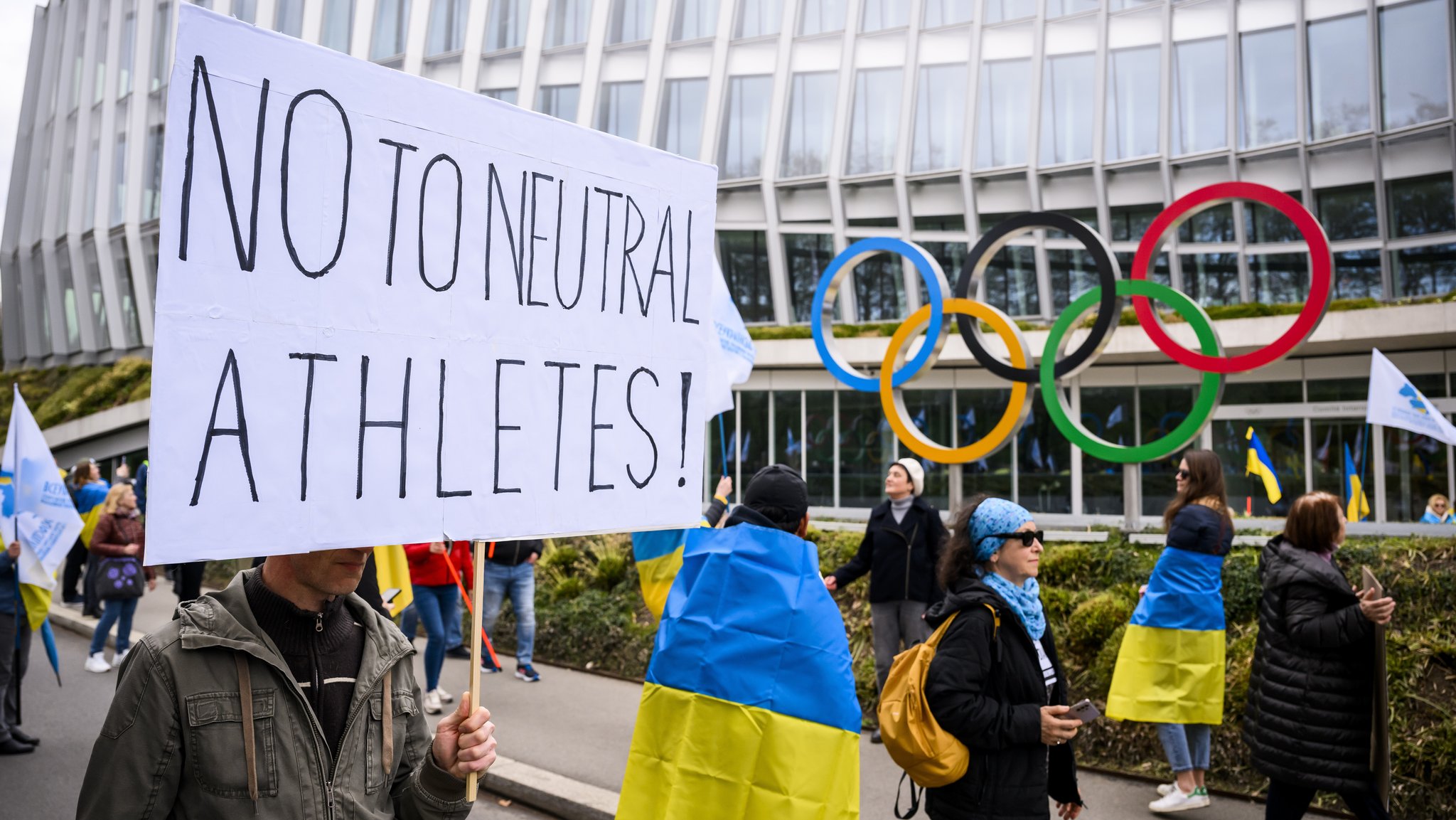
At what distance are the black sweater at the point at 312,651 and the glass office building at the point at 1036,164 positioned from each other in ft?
60.9

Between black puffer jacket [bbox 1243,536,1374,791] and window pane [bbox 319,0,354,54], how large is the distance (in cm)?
3185

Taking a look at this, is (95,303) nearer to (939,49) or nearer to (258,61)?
(939,49)

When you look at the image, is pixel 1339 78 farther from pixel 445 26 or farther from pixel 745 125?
pixel 445 26

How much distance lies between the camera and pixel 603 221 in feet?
10.2

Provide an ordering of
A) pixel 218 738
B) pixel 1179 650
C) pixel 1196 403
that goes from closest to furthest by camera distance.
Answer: pixel 218 738 → pixel 1179 650 → pixel 1196 403

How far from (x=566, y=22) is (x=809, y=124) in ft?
24.7

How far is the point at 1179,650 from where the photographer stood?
6.31 metres

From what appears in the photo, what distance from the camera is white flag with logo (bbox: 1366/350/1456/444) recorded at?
812 cm

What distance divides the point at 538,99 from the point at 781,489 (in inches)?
1067

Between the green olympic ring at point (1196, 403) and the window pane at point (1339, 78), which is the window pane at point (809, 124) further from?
the green olympic ring at point (1196, 403)

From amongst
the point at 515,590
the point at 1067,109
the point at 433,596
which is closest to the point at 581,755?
the point at 433,596

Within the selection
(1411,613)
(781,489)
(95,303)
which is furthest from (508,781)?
(95,303)

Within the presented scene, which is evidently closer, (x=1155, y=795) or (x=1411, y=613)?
(x=1155, y=795)

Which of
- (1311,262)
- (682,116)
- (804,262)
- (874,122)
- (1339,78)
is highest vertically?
(682,116)
